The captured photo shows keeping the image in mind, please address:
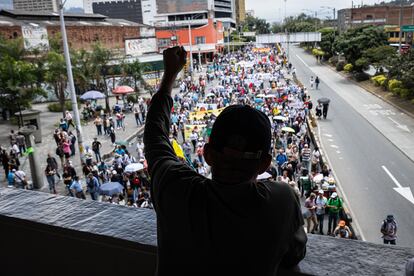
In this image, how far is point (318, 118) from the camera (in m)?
22.7

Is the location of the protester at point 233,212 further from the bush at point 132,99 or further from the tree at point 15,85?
the bush at point 132,99

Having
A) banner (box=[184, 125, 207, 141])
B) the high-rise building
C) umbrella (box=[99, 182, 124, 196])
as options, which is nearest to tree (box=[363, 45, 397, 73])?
banner (box=[184, 125, 207, 141])

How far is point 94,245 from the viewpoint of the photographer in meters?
1.59

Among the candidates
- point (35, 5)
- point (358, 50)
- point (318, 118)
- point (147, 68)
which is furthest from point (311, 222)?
point (35, 5)

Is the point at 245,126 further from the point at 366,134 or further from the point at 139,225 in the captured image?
the point at 366,134

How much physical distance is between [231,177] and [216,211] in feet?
0.29

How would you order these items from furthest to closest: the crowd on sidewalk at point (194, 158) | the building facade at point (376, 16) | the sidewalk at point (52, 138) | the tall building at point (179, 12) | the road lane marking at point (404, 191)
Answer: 1. the building facade at point (376, 16)
2. the tall building at point (179, 12)
3. the sidewalk at point (52, 138)
4. the road lane marking at point (404, 191)
5. the crowd on sidewalk at point (194, 158)

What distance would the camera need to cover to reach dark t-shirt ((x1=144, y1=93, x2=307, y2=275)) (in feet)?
3.26

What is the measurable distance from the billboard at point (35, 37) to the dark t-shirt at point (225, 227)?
86.7 ft

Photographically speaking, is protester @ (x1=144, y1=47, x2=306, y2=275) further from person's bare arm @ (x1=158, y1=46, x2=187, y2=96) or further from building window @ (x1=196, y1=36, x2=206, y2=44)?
building window @ (x1=196, y1=36, x2=206, y2=44)

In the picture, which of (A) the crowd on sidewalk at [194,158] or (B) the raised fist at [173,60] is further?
(A) the crowd on sidewalk at [194,158]

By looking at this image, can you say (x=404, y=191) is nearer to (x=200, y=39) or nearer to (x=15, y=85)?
(x=15, y=85)

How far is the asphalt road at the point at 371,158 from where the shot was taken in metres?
10.3

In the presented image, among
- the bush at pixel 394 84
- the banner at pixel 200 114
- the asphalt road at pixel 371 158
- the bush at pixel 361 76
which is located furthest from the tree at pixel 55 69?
the bush at pixel 361 76
